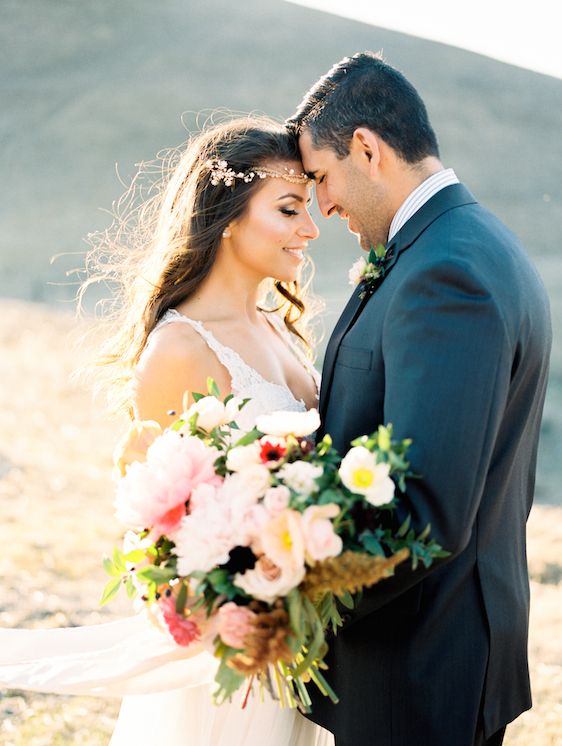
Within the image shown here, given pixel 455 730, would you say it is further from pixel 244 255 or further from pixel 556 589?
pixel 556 589

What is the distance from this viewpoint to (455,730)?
8.45 feet

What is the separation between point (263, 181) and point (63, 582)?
417 centimetres

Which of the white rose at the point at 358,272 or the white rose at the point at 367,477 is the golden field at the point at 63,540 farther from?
the white rose at the point at 367,477

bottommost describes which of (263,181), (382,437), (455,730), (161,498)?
(455,730)

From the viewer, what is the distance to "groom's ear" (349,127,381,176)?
2.96m

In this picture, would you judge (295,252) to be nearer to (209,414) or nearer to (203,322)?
(203,322)

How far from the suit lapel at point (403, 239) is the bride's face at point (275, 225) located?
98cm

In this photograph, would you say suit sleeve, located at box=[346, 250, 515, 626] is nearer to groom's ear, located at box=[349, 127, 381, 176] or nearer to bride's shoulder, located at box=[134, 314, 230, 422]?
groom's ear, located at box=[349, 127, 381, 176]

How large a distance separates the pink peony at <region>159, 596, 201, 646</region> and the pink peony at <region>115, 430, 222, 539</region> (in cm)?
16

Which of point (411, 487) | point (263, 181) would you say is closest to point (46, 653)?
point (411, 487)

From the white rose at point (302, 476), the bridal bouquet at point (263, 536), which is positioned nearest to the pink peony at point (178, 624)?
the bridal bouquet at point (263, 536)

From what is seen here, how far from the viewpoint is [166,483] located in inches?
88.4

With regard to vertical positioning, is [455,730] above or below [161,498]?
below

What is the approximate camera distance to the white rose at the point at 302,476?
6.91 feet
